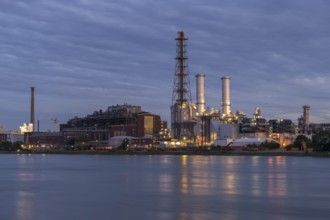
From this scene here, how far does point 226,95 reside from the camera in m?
110

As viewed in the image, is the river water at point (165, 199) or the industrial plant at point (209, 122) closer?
the river water at point (165, 199)

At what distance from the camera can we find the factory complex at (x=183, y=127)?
4294 inches

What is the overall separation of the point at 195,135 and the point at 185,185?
8251cm

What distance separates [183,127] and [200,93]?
25.8ft

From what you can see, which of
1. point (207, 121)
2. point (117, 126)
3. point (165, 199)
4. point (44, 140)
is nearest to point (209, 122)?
point (207, 121)

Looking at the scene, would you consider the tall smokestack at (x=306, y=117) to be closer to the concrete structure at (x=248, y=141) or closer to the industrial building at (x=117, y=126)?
the concrete structure at (x=248, y=141)

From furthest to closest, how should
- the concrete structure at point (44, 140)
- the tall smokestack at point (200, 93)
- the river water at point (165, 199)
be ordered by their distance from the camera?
the concrete structure at point (44, 140) → the tall smokestack at point (200, 93) → the river water at point (165, 199)

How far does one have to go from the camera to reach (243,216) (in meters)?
19.3

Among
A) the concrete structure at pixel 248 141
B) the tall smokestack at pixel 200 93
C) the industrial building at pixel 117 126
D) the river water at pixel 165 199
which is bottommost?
the river water at pixel 165 199

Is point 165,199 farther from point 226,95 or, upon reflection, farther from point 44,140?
point 44,140

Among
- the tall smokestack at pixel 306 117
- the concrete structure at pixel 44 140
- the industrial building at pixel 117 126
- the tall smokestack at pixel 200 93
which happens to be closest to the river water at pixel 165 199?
the tall smokestack at pixel 200 93

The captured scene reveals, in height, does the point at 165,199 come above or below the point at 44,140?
below

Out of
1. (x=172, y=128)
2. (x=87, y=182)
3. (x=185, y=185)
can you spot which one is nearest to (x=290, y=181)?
(x=185, y=185)

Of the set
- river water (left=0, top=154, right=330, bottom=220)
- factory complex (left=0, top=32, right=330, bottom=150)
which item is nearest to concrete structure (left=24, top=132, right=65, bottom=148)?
factory complex (left=0, top=32, right=330, bottom=150)
